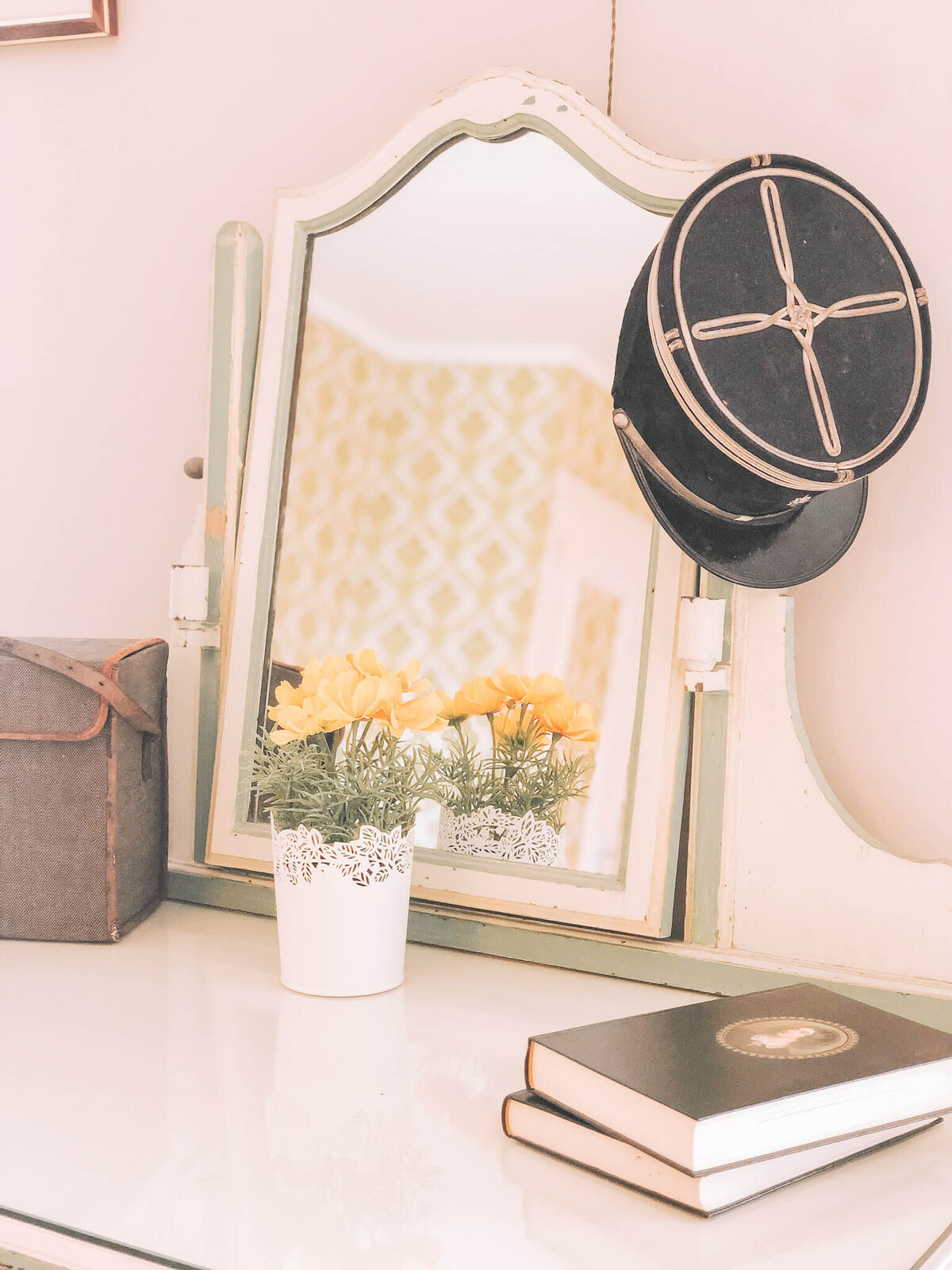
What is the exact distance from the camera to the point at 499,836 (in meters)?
1.02

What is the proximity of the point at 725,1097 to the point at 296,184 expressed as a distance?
3.48ft

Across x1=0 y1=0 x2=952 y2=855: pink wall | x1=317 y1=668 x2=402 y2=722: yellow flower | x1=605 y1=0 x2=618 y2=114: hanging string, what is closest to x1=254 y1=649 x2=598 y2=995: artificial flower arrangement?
x1=317 y1=668 x2=402 y2=722: yellow flower

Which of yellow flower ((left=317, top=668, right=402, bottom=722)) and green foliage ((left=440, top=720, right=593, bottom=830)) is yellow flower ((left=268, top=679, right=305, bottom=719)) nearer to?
yellow flower ((left=317, top=668, right=402, bottom=722))

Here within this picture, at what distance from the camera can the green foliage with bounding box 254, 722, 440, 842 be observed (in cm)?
92

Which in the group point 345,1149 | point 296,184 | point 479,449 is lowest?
point 345,1149

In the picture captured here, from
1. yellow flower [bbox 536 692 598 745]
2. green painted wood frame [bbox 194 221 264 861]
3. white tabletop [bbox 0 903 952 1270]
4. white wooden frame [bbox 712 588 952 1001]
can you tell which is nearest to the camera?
white tabletop [bbox 0 903 952 1270]

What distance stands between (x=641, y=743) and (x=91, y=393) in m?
0.85

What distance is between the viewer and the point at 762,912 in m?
0.94

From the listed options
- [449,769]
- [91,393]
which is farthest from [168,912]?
[91,393]

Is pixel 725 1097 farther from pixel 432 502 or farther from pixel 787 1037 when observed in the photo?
pixel 432 502

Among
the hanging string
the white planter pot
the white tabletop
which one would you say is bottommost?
the white tabletop

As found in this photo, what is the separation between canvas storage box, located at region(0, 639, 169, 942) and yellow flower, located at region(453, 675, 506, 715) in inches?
12.3

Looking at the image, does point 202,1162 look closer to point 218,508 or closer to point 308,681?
point 308,681

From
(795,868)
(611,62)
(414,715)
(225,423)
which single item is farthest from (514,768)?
(611,62)
